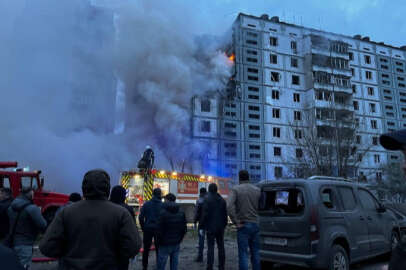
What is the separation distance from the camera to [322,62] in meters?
33.7

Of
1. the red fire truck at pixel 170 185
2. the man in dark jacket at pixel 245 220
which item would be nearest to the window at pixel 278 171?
the red fire truck at pixel 170 185

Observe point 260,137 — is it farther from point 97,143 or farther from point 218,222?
point 218,222

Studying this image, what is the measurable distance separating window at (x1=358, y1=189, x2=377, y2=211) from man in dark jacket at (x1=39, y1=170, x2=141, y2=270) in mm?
5229

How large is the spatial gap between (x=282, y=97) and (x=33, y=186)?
27.4 meters

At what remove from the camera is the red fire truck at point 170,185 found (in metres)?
13.6

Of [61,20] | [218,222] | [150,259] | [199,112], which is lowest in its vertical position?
[150,259]

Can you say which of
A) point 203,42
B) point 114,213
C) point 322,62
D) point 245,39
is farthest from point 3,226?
point 322,62

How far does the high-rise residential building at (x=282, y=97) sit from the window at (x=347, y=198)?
21.8 m

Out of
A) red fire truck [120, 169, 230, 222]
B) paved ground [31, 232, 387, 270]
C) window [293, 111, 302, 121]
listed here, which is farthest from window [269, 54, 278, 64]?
paved ground [31, 232, 387, 270]

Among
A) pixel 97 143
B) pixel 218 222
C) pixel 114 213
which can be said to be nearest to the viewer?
pixel 114 213

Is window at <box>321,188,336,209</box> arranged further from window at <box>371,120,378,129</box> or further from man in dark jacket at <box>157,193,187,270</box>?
window at <box>371,120,378,129</box>

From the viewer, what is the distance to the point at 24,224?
13.5 feet

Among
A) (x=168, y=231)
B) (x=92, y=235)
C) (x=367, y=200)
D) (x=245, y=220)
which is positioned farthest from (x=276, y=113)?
(x=92, y=235)

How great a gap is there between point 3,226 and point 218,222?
11.4 ft
